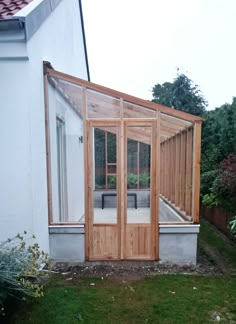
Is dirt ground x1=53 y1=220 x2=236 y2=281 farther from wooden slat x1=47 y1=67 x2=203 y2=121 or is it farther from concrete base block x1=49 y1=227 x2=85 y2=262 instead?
wooden slat x1=47 y1=67 x2=203 y2=121

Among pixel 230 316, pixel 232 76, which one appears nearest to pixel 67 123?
pixel 230 316

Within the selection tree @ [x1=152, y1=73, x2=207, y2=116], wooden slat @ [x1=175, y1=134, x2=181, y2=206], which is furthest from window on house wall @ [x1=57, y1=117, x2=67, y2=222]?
tree @ [x1=152, y1=73, x2=207, y2=116]

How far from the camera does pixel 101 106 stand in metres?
5.53

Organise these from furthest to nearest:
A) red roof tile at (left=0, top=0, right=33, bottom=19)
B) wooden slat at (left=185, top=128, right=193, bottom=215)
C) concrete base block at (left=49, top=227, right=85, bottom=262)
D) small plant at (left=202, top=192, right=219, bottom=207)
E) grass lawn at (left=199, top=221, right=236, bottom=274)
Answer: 1. small plant at (left=202, top=192, right=219, bottom=207)
2. grass lawn at (left=199, top=221, right=236, bottom=274)
3. wooden slat at (left=185, top=128, right=193, bottom=215)
4. concrete base block at (left=49, top=227, right=85, bottom=262)
5. red roof tile at (left=0, top=0, right=33, bottom=19)

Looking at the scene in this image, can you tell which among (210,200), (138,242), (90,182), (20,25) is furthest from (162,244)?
(20,25)

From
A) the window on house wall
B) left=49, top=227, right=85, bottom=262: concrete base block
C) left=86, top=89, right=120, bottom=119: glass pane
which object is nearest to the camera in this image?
left=86, top=89, right=120, bottom=119: glass pane

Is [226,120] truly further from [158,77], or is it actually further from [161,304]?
[158,77]

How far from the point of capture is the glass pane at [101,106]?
5488 mm

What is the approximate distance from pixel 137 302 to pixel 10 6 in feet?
17.7

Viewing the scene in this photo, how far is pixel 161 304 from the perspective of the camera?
4.08 meters

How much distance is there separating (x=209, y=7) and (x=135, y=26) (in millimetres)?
6049

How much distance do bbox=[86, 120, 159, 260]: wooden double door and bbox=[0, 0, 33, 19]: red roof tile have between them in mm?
2257

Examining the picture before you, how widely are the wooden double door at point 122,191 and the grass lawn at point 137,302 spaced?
2.54ft

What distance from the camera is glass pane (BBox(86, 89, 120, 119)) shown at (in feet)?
18.0
